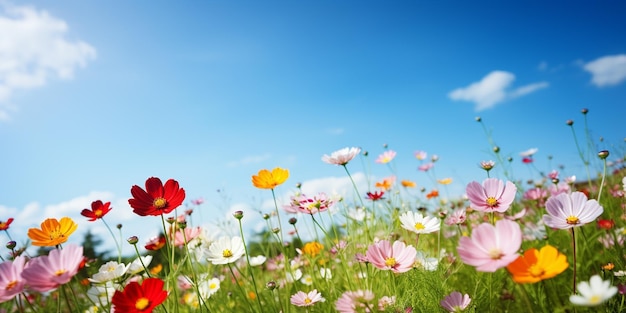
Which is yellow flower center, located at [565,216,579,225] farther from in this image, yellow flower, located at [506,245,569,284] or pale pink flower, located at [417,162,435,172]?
pale pink flower, located at [417,162,435,172]

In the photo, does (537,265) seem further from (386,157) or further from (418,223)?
(386,157)

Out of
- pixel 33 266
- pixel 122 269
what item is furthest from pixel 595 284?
pixel 122 269

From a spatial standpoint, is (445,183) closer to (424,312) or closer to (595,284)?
(424,312)

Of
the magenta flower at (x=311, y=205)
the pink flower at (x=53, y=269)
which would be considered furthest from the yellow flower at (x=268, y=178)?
the pink flower at (x=53, y=269)

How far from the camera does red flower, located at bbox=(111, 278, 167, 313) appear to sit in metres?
0.82

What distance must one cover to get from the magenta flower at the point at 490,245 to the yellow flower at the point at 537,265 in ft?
0.07

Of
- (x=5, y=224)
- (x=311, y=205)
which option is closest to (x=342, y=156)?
(x=311, y=205)

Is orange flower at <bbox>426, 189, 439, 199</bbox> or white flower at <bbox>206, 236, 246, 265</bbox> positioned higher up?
white flower at <bbox>206, 236, 246, 265</bbox>

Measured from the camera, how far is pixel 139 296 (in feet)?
2.77

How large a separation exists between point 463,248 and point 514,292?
967mm

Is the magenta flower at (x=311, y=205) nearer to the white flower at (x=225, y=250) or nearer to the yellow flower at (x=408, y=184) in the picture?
the white flower at (x=225, y=250)

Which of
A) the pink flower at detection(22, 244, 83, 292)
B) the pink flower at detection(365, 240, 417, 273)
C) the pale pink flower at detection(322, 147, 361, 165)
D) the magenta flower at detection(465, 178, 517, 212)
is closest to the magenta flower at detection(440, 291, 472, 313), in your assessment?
the pink flower at detection(365, 240, 417, 273)

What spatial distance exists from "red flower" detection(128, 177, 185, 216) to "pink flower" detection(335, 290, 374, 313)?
460mm

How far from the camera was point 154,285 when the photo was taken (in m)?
0.84
